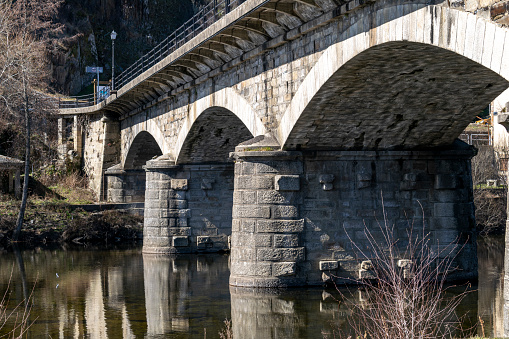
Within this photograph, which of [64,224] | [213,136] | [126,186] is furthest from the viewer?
[126,186]

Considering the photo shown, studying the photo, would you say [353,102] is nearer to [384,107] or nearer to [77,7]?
[384,107]

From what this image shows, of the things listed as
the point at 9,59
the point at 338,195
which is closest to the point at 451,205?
the point at 338,195

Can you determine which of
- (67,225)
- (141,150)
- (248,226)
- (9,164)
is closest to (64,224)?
(67,225)

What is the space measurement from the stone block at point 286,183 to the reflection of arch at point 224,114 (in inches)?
49.4

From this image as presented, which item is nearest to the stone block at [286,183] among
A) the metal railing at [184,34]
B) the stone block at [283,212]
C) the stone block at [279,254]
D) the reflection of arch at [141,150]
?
the stone block at [283,212]

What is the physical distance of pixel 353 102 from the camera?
45.2ft

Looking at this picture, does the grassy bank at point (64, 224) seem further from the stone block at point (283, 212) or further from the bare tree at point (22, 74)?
the stone block at point (283, 212)

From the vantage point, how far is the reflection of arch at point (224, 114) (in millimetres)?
16266

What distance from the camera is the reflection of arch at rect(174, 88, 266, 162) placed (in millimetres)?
16266

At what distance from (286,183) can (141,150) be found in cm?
1739

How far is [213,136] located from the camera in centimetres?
2231

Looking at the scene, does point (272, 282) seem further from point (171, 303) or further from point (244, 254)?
point (171, 303)

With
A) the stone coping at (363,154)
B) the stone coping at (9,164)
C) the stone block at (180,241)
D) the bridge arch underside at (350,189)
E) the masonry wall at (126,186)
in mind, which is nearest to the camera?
the bridge arch underside at (350,189)

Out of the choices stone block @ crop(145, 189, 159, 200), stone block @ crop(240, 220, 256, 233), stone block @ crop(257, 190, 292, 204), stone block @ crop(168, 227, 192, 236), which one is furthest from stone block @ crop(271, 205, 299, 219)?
stone block @ crop(145, 189, 159, 200)
